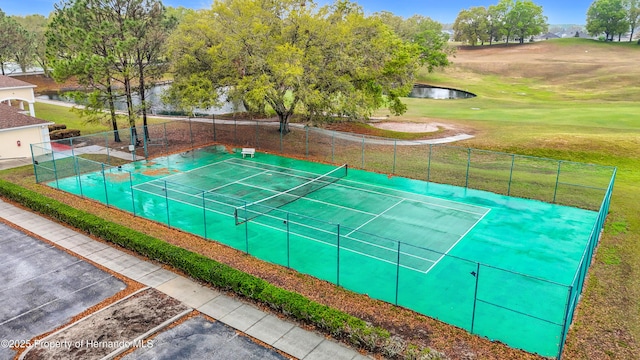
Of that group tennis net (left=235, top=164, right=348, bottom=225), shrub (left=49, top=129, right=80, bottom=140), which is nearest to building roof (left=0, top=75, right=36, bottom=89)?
shrub (left=49, top=129, right=80, bottom=140)

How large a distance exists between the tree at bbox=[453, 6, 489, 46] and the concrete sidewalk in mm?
121687

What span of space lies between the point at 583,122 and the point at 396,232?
3223 cm

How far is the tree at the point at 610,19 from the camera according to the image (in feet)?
381

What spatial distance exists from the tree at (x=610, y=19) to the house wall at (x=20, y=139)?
130 metres

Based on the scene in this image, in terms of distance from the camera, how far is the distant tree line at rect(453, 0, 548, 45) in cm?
12231

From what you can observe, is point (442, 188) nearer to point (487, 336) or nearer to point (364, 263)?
point (364, 263)

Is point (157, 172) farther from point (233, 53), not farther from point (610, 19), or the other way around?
point (610, 19)

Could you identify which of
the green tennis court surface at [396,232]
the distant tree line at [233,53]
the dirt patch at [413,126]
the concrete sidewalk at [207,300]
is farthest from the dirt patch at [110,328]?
the dirt patch at [413,126]

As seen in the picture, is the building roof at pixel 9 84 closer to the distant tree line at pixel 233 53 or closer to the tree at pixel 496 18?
the distant tree line at pixel 233 53

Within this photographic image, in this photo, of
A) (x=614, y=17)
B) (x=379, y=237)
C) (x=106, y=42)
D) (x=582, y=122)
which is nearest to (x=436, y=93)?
(x=582, y=122)

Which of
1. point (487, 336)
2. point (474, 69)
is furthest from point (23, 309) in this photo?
point (474, 69)

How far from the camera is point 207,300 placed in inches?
575

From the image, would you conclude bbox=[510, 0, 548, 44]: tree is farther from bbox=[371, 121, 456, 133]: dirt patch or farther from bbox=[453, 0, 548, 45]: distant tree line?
bbox=[371, 121, 456, 133]: dirt patch

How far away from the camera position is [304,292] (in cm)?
1468
